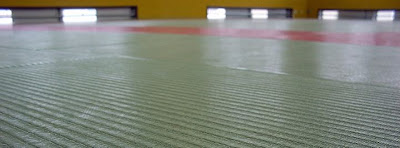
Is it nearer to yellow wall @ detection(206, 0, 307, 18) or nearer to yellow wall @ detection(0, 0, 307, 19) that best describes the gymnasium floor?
yellow wall @ detection(0, 0, 307, 19)

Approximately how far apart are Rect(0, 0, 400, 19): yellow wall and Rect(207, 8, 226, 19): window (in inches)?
18.0

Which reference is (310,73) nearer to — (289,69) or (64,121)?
(289,69)

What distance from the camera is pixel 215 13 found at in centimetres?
1345

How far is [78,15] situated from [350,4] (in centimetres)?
1073

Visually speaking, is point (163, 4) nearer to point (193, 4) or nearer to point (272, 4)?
point (193, 4)

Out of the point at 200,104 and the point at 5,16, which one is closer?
the point at 200,104

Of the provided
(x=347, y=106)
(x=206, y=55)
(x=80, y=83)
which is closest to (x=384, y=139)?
(x=347, y=106)

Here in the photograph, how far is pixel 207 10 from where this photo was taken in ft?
42.5

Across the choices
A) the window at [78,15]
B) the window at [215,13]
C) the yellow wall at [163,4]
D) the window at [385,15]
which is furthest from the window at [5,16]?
the window at [385,15]

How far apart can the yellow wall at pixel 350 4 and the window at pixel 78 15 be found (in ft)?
32.6

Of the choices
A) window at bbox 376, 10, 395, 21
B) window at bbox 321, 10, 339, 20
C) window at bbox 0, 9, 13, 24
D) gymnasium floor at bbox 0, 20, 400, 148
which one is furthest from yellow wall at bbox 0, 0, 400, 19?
gymnasium floor at bbox 0, 20, 400, 148

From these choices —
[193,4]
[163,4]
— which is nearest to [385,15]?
[193,4]

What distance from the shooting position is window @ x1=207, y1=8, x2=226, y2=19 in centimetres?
1327

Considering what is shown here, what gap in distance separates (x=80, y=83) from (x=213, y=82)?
0.51m
